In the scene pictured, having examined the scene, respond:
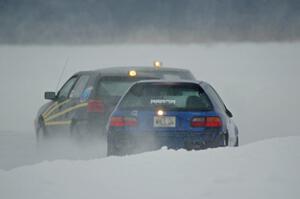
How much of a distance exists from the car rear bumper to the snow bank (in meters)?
1.44

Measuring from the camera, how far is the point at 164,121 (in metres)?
12.0

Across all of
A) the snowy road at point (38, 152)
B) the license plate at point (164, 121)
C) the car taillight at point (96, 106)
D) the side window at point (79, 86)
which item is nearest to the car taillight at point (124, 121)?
the license plate at point (164, 121)

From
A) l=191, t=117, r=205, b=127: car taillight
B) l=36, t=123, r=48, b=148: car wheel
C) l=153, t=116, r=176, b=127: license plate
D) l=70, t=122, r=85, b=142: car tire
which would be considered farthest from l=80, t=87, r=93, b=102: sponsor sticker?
l=191, t=117, r=205, b=127: car taillight

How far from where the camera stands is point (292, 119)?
3069 cm

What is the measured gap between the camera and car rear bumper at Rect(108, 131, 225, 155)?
39.0ft

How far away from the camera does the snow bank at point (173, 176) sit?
879 centimetres

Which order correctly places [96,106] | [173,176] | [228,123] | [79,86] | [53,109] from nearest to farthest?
[173,176]
[228,123]
[96,106]
[79,86]
[53,109]

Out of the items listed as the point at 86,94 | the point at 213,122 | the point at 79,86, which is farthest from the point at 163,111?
the point at 79,86

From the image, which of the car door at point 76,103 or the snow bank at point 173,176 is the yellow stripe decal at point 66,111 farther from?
the snow bank at point 173,176

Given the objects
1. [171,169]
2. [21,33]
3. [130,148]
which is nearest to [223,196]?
[171,169]

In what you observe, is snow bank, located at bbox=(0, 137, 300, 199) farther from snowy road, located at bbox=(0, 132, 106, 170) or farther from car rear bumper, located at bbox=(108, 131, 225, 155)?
snowy road, located at bbox=(0, 132, 106, 170)

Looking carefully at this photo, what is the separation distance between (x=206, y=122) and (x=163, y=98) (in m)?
0.63

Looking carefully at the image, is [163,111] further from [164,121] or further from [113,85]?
[113,85]

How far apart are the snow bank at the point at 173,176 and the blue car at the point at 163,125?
1465 mm
